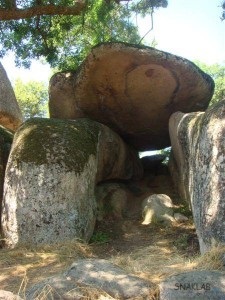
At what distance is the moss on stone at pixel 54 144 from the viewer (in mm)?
6957

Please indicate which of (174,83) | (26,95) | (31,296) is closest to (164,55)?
(174,83)

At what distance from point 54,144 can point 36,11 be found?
91.8 inches

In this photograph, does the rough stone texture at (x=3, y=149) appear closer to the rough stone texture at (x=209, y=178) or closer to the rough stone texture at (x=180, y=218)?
the rough stone texture at (x=180, y=218)

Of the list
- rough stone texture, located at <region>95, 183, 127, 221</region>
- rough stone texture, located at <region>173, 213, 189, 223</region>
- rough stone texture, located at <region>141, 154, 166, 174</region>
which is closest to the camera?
rough stone texture, located at <region>173, 213, 189, 223</region>

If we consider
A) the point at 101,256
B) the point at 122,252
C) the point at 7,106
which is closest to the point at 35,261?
the point at 101,256

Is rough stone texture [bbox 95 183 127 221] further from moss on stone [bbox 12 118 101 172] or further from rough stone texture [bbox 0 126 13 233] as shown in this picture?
rough stone texture [bbox 0 126 13 233]

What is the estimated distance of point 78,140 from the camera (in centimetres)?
759

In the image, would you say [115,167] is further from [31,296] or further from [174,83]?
[31,296]

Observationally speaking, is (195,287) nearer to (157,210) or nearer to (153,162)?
(157,210)

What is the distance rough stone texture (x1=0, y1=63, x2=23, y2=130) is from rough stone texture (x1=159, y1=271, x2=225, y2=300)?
9.18 metres

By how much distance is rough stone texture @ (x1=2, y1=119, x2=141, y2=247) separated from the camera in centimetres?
654

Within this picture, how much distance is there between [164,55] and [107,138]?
233 centimetres

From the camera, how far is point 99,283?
371 cm

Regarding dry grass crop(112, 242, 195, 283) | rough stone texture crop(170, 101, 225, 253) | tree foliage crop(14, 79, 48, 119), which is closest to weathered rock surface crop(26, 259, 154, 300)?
dry grass crop(112, 242, 195, 283)
